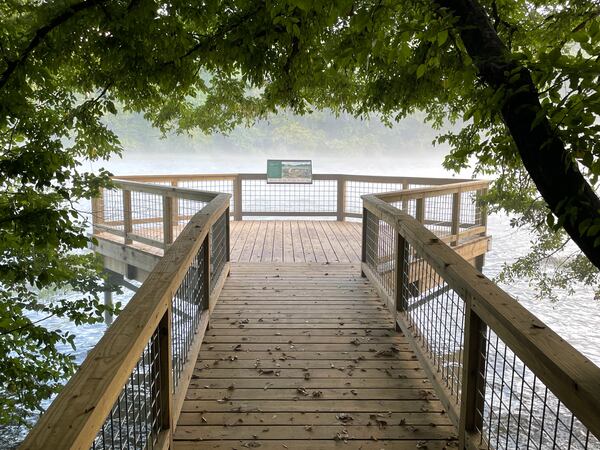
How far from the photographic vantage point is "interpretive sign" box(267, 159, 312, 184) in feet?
36.4

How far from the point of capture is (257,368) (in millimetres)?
3523

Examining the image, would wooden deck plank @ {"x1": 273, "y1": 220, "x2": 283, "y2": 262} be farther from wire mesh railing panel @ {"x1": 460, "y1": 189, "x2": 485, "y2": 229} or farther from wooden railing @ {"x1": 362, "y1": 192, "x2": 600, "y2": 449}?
wire mesh railing panel @ {"x1": 460, "y1": 189, "x2": 485, "y2": 229}

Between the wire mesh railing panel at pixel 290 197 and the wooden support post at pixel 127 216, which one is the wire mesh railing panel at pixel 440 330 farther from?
the wire mesh railing panel at pixel 290 197

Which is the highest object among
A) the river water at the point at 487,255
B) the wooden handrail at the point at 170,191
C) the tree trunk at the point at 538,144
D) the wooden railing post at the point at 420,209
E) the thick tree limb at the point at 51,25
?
the thick tree limb at the point at 51,25

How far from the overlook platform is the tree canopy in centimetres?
55

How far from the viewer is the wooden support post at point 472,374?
233 centimetres

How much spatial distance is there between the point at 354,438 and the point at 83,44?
361 centimetres

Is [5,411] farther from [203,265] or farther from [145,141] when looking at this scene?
[145,141]

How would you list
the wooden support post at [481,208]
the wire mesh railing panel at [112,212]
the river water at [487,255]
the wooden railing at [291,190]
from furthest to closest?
the river water at [487,255] < the wooden railing at [291,190] < the wire mesh railing panel at [112,212] < the wooden support post at [481,208]

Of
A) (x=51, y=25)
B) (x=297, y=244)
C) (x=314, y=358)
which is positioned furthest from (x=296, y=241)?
(x=51, y=25)

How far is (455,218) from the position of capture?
8141 mm

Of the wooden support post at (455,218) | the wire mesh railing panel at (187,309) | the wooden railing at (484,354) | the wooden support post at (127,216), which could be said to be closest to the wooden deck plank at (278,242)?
the wooden support post at (127,216)

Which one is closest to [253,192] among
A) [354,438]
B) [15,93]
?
[15,93]

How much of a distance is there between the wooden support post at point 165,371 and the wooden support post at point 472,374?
1375 mm
